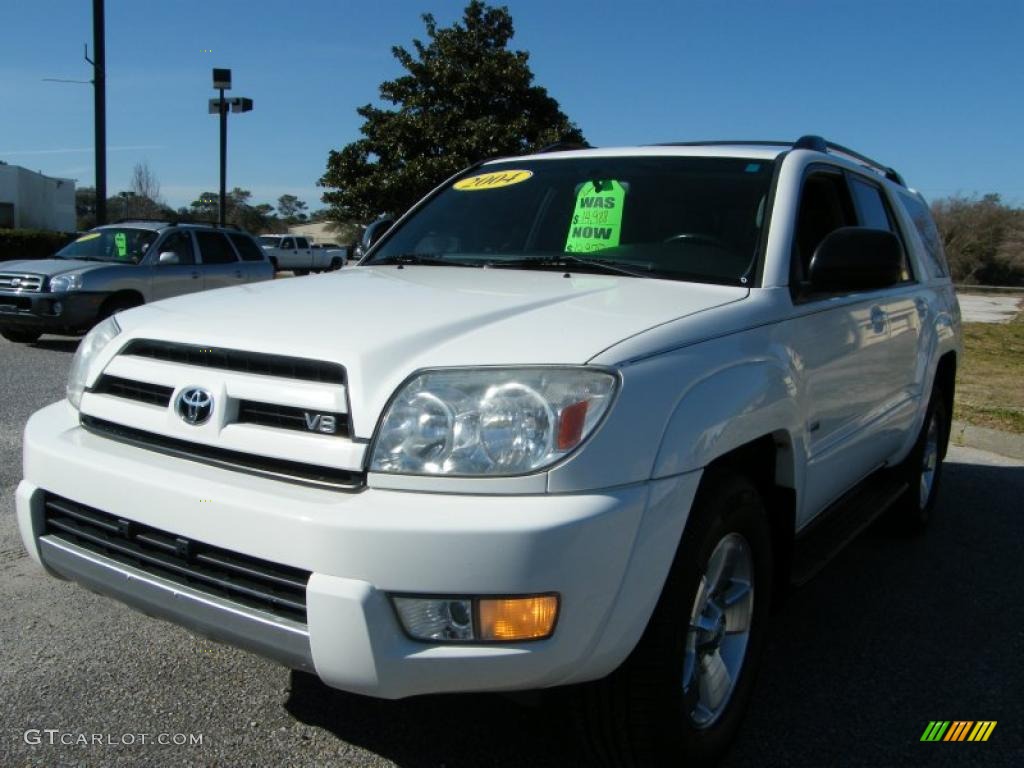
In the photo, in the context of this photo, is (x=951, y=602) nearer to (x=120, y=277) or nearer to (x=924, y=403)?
(x=924, y=403)

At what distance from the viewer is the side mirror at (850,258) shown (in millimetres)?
2969

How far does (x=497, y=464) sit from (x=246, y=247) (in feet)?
38.3

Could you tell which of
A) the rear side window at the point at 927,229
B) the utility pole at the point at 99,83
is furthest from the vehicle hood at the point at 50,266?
the rear side window at the point at 927,229

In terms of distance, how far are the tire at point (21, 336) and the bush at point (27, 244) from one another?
16.1 m

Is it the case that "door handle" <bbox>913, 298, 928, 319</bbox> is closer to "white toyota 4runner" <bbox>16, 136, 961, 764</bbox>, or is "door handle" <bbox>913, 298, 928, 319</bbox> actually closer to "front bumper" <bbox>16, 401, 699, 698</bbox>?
"white toyota 4runner" <bbox>16, 136, 961, 764</bbox>

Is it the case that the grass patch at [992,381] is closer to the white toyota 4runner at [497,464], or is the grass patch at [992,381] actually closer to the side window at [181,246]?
the white toyota 4runner at [497,464]

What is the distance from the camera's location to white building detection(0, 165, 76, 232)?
1747 inches

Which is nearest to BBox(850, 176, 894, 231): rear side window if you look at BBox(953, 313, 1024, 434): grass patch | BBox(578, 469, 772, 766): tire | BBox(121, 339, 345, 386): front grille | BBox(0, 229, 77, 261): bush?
BBox(578, 469, 772, 766): tire

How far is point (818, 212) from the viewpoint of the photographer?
367 cm

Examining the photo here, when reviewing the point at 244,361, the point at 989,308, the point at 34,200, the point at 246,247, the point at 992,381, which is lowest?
the point at 992,381

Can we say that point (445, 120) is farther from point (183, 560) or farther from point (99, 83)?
point (183, 560)

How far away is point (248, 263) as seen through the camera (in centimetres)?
1273

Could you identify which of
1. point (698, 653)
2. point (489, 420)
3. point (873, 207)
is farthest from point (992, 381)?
point (489, 420)

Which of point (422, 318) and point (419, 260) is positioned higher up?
point (419, 260)
